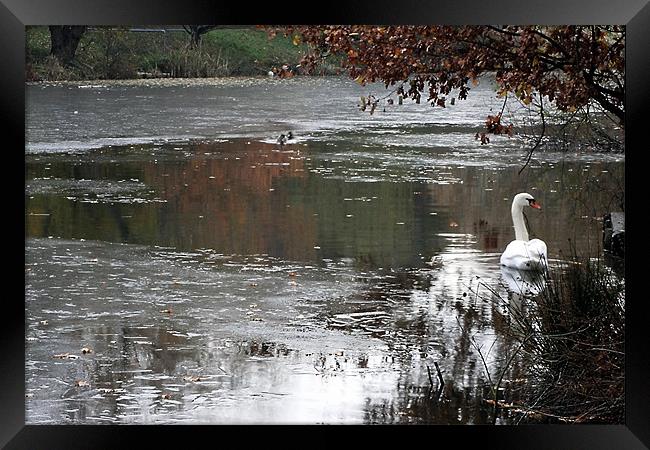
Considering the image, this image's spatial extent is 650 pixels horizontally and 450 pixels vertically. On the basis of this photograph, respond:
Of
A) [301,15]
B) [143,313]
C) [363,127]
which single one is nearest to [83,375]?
[143,313]

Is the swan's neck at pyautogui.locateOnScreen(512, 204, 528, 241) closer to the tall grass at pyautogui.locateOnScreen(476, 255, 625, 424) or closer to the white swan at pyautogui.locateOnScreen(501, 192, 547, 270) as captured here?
the white swan at pyautogui.locateOnScreen(501, 192, 547, 270)

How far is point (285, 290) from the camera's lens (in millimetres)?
8078

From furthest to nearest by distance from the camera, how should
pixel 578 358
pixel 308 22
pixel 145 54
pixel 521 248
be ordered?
pixel 145 54, pixel 521 248, pixel 578 358, pixel 308 22

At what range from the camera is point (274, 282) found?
27.2 feet

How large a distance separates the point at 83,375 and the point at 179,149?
33.0 feet

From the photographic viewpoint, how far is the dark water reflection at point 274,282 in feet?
19.8

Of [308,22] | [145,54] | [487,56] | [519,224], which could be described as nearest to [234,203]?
[519,224]

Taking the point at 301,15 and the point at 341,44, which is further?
the point at 341,44

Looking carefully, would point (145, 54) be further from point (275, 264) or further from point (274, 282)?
point (274, 282)

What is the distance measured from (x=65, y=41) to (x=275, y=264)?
16569mm

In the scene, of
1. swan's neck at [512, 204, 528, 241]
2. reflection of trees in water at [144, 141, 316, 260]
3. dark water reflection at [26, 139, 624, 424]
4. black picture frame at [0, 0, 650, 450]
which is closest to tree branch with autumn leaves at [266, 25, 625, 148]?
dark water reflection at [26, 139, 624, 424]

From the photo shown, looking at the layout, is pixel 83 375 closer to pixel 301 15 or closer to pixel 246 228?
pixel 301 15

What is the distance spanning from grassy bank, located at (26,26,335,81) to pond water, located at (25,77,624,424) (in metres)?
5.25

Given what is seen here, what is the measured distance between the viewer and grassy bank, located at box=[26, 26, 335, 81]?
23.4 meters
